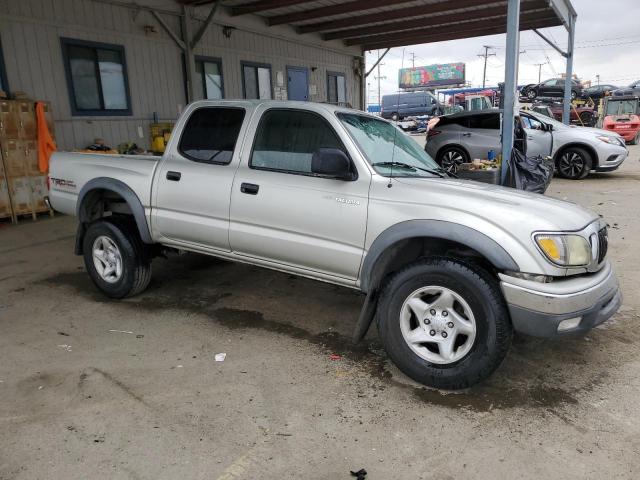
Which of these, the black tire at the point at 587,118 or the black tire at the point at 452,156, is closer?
the black tire at the point at 452,156

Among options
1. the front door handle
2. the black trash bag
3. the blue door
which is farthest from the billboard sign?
the front door handle

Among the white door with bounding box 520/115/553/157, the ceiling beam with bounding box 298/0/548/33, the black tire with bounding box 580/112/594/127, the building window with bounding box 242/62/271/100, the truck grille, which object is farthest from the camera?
the black tire with bounding box 580/112/594/127

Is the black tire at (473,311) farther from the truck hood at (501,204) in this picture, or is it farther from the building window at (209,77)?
the building window at (209,77)

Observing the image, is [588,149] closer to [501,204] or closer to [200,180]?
[501,204]

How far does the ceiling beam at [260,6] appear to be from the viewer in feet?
37.5

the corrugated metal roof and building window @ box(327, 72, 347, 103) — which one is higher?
the corrugated metal roof

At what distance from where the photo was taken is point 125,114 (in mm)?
10680

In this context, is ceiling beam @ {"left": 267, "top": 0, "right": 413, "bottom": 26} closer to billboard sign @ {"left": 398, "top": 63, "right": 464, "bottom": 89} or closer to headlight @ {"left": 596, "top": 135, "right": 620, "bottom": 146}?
headlight @ {"left": 596, "top": 135, "right": 620, "bottom": 146}

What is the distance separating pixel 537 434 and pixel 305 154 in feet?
7.67

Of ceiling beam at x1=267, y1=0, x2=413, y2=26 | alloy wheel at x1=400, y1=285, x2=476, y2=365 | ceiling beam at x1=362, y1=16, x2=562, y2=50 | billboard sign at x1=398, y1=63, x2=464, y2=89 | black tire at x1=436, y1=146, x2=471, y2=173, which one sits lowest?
alloy wheel at x1=400, y1=285, x2=476, y2=365

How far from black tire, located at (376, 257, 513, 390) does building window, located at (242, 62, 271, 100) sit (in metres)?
11.6

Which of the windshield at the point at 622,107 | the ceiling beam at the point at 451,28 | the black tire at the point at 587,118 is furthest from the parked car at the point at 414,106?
the ceiling beam at the point at 451,28

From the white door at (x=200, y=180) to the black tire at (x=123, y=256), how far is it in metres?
0.38

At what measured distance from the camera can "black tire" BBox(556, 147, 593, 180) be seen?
12109 millimetres
